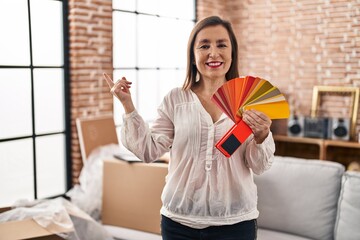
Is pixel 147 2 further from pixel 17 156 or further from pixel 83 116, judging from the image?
pixel 17 156

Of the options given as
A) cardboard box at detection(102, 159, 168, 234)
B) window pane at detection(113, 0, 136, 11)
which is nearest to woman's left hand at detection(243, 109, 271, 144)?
cardboard box at detection(102, 159, 168, 234)

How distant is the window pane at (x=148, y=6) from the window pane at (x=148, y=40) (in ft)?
0.20

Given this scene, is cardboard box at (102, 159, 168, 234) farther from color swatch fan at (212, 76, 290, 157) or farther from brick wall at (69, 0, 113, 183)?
color swatch fan at (212, 76, 290, 157)

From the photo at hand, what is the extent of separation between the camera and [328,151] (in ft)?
15.8

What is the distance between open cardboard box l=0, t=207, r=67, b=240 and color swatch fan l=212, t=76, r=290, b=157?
108cm

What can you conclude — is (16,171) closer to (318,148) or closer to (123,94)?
(123,94)

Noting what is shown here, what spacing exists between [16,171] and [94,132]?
0.63 metres

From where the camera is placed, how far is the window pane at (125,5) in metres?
3.90

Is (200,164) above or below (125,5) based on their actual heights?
below

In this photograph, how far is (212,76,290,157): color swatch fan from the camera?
1.44 metres

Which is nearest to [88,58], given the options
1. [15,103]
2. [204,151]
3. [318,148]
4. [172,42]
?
[15,103]

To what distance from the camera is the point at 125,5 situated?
403cm

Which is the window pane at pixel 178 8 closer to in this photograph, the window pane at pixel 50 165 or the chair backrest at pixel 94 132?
the chair backrest at pixel 94 132

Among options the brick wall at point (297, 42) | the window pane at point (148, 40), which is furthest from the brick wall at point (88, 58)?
the window pane at point (148, 40)
